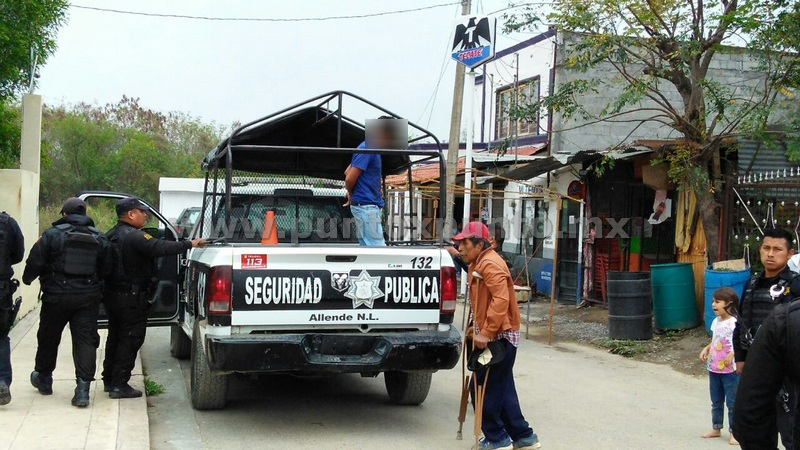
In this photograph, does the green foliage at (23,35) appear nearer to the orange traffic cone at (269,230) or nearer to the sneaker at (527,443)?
the orange traffic cone at (269,230)

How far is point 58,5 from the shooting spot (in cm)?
1284

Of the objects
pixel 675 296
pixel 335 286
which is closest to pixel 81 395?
pixel 335 286

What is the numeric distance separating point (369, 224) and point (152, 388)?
2589 mm

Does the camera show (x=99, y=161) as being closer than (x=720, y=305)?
No

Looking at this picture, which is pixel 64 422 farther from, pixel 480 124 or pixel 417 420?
pixel 480 124

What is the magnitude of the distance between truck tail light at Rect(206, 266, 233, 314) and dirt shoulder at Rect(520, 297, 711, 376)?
5.90 m

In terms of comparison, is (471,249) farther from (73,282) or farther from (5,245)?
(5,245)

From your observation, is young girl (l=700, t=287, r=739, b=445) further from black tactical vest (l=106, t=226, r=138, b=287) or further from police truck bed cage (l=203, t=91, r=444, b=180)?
black tactical vest (l=106, t=226, r=138, b=287)

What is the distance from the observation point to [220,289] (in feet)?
19.0

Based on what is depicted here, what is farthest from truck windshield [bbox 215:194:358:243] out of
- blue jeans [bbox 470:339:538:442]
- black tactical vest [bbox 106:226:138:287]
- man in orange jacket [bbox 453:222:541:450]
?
blue jeans [bbox 470:339:538:442]

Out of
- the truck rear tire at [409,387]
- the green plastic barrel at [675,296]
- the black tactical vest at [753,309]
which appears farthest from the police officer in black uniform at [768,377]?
the green plastic barrel at [675,296]

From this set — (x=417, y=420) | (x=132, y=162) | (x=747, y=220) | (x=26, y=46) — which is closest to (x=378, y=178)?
(x=417, y=420)

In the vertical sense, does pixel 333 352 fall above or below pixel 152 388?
above

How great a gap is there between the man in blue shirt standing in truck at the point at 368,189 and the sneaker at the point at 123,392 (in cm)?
239
